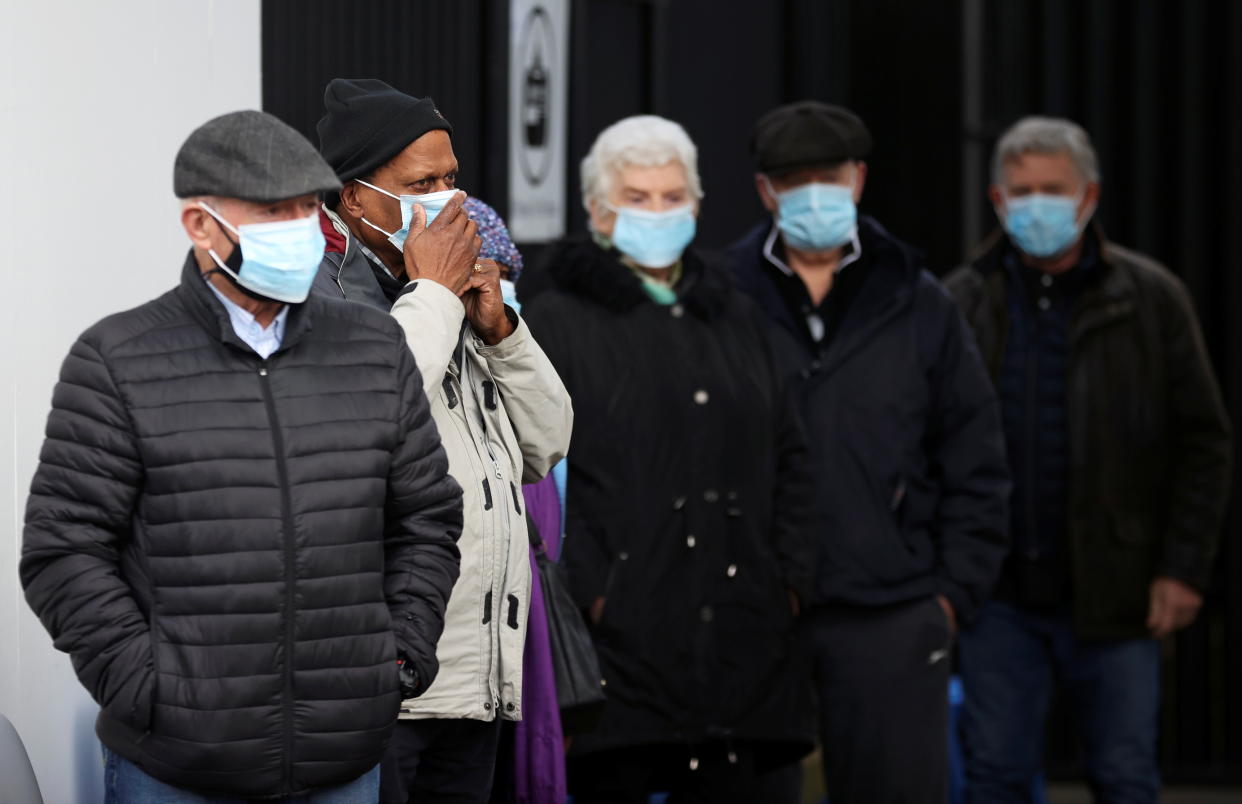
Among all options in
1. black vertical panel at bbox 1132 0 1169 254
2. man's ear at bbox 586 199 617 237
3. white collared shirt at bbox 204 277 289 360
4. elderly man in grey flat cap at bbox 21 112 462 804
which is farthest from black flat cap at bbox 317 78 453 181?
black vertical panel at bbox 1132 0 1169 254

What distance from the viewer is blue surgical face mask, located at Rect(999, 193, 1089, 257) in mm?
5016

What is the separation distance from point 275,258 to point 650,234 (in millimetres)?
1649

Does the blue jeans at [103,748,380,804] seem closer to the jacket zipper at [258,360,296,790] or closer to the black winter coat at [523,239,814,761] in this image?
the jacket zipper at [258,360,296,790]

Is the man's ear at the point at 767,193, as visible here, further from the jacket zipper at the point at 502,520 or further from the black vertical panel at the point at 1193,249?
the black vertical panel at the point at 1193,249

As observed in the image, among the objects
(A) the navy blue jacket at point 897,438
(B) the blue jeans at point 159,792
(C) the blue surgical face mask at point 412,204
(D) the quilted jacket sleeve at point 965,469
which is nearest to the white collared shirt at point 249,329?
(C) the blue surgical face mask at point 412,204

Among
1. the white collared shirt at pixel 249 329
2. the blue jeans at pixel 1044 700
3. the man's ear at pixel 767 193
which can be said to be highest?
the man's ear at pixel 767 193

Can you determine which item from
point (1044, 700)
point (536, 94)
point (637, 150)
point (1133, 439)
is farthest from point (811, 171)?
point (1044, 700)

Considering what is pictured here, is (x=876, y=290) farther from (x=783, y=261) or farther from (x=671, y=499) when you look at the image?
(x=671, y=499)

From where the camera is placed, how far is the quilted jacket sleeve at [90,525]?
2.56 m

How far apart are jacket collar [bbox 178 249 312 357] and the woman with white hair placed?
1.38 metres

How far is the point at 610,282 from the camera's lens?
13.6ft

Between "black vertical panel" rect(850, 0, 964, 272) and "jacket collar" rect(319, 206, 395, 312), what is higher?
"black vertical panel" rect(850, 0, 964, 272)

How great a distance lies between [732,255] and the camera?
465 cm

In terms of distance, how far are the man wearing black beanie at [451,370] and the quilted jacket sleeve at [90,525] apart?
50 cm
